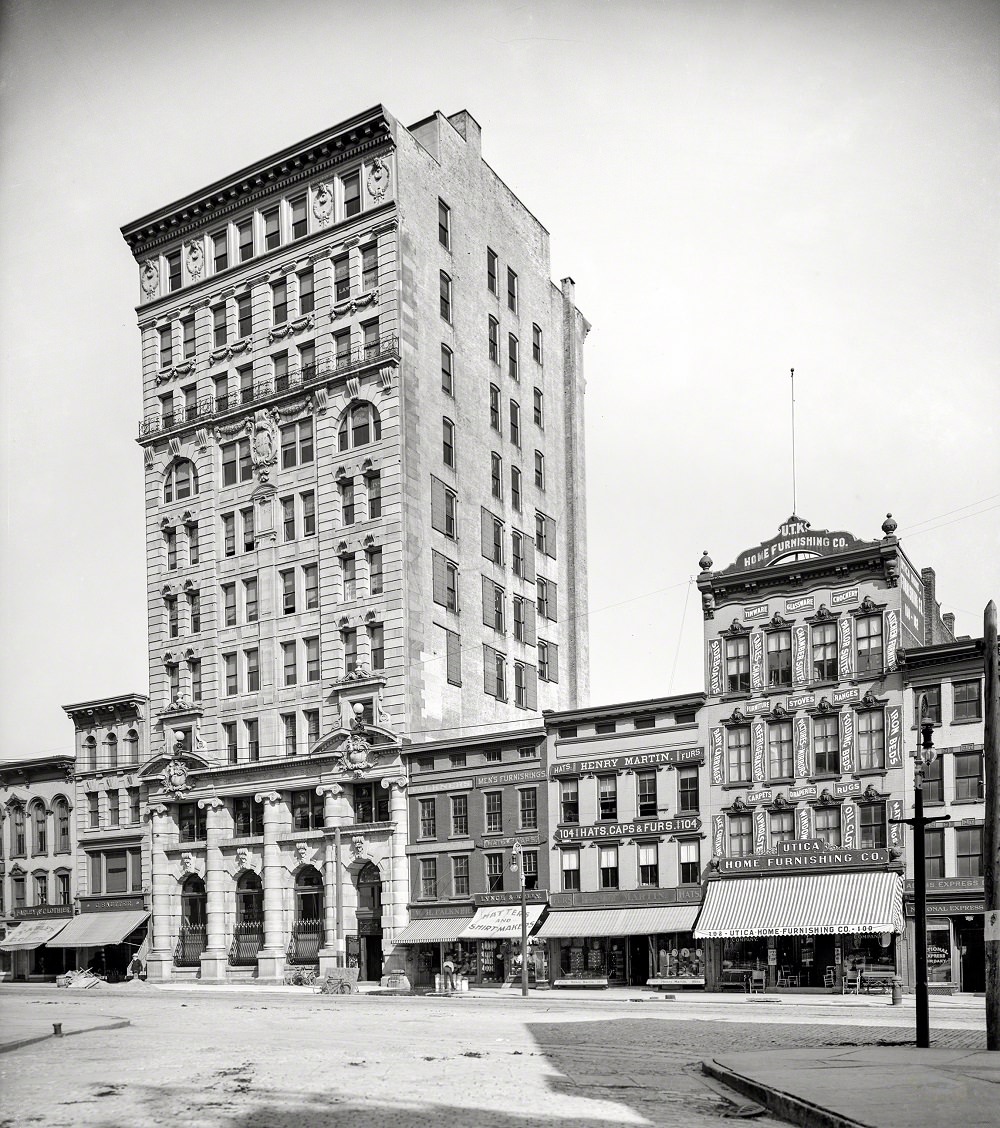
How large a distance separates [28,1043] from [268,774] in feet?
142

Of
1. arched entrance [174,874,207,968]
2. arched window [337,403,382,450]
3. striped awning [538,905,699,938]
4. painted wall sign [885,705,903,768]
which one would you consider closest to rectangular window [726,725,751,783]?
striped awning [538,905,699,938]

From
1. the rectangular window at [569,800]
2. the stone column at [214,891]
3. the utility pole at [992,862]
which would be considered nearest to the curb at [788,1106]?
the utility pole at [992,862]

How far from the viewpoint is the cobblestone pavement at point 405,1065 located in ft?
56.1

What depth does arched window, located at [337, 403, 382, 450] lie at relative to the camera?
69875 mm

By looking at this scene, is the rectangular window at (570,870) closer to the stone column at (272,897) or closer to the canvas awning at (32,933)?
the stone column at (272,897)

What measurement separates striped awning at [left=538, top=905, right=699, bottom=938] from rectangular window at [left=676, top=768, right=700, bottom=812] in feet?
13.2

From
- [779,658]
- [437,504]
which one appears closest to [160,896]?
[437,504]

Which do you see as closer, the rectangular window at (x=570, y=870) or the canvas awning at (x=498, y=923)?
the canvas awning at (x=498, y=923)

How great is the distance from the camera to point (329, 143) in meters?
72.1

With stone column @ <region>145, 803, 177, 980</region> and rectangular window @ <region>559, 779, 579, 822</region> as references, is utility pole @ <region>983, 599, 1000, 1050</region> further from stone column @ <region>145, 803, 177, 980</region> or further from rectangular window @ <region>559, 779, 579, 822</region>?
stone column @ <region>145, 803, 177, 980</region>

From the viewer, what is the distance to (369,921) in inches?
2579

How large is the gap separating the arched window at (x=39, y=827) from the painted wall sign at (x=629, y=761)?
37526mm

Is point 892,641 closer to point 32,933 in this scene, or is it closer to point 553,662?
point 553,662

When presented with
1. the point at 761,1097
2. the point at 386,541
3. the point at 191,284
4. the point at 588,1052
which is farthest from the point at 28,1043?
the point at 191,284
